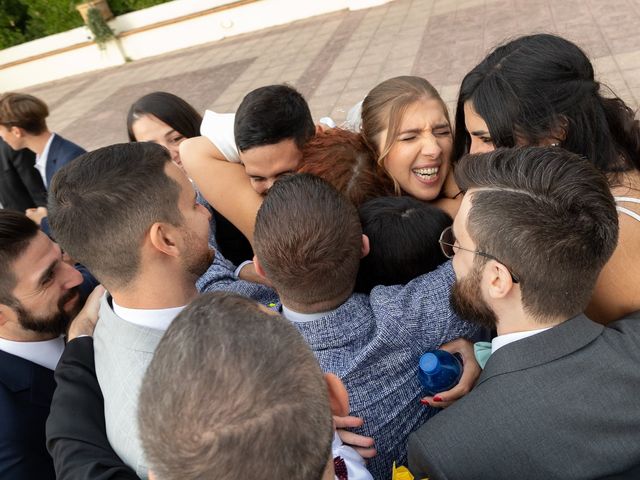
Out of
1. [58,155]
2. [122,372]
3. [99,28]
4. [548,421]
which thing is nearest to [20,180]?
[58,155]

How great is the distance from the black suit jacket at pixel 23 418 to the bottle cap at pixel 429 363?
139 centimetres

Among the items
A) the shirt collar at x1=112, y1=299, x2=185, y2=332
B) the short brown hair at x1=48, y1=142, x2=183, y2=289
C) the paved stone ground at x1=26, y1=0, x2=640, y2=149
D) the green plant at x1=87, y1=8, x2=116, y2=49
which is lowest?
the paved stone ground at x1=26, y1=0, x2=640, y2=149

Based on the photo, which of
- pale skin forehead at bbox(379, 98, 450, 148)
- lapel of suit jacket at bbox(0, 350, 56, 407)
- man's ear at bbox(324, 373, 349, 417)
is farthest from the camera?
pale skin forehead at bbox(379, 98, 450, 148)

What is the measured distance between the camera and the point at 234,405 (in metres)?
0.77

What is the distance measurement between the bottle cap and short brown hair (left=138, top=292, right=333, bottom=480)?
0.65 metres

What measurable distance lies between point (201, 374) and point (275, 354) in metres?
0.13

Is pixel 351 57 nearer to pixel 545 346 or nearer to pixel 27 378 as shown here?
pixel 27 378

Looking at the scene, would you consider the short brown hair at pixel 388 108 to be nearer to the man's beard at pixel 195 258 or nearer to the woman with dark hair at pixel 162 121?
the man's beard at pixel 195 258

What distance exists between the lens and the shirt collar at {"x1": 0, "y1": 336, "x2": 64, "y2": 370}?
195cm

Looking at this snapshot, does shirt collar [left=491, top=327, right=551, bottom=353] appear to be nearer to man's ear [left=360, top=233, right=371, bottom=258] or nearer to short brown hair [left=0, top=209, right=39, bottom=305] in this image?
man's ear [left=360, top=233, right=371, bottom=258]

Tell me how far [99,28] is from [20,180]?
9.57m

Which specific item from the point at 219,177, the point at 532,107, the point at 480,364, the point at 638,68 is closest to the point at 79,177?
the point at 219,177

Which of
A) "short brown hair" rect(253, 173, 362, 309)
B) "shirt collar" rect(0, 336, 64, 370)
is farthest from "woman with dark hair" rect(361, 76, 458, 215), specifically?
"shirt collar" rect(0, 336, 64, 370)

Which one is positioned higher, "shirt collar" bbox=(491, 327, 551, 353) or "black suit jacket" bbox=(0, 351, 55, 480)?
"shirt collar" bbox=(491, 327, 551, 353)
